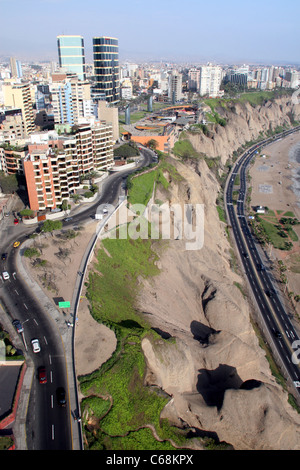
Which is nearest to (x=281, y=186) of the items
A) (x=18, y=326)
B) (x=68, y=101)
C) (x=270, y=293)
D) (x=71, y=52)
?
(x=270, y=293)

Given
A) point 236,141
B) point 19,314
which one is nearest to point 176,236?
point 19,314

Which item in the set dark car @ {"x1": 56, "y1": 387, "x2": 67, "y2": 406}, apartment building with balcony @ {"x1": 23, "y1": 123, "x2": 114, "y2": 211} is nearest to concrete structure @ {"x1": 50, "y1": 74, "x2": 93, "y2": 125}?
apartment building with balcony @ {"x1": 23, "y1": 123, "x2": 114, "y2": 211}

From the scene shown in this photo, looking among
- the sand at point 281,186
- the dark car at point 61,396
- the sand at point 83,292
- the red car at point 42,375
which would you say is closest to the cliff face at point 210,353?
the sand at point 83,292

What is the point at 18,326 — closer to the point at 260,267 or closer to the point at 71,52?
the point at 260,267

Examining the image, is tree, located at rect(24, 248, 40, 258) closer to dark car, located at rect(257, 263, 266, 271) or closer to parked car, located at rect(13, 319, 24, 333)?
parked car, located at rect(13, 319, 24, 333)

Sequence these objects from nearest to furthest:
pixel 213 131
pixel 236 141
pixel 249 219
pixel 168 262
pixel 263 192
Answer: pixel 168 262, pixel 249 219, pixel 263 192, pixel 213 131, pixel 236 141

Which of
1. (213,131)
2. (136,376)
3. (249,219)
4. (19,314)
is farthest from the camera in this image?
(213,131)
